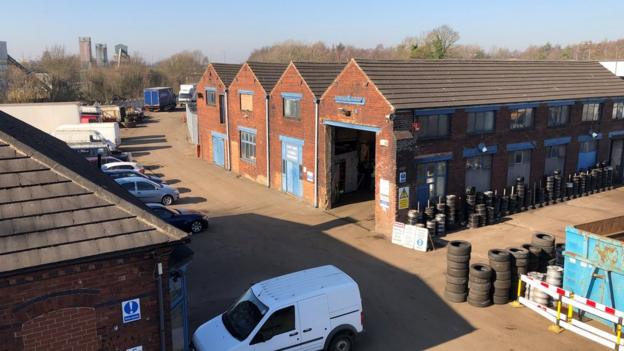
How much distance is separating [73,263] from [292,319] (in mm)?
4607

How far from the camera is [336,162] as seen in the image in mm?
25172

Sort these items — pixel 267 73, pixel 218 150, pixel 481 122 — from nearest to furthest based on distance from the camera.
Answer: pixel 481 122
pixel 267 73
pixel 218 150

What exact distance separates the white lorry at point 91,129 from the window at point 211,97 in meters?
8.26

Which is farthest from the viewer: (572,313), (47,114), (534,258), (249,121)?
(47,114)

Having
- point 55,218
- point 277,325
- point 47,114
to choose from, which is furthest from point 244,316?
point 47,114

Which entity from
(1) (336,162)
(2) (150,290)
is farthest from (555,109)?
(2) (150,290)

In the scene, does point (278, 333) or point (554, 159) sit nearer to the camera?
point (278, 333)

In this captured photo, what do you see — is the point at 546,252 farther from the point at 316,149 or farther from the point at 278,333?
the point at 316,149

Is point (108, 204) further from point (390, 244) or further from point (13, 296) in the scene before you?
point (390, 244)

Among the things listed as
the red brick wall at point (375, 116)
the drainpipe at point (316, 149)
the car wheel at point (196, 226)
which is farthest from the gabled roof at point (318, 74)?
the car wheel at point (196, 226)

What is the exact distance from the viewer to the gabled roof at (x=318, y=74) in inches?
964

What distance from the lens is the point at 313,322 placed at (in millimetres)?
10734

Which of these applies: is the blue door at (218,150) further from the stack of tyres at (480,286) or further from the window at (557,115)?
the stack of tyres at (480,286)

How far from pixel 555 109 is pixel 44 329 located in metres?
24.9
